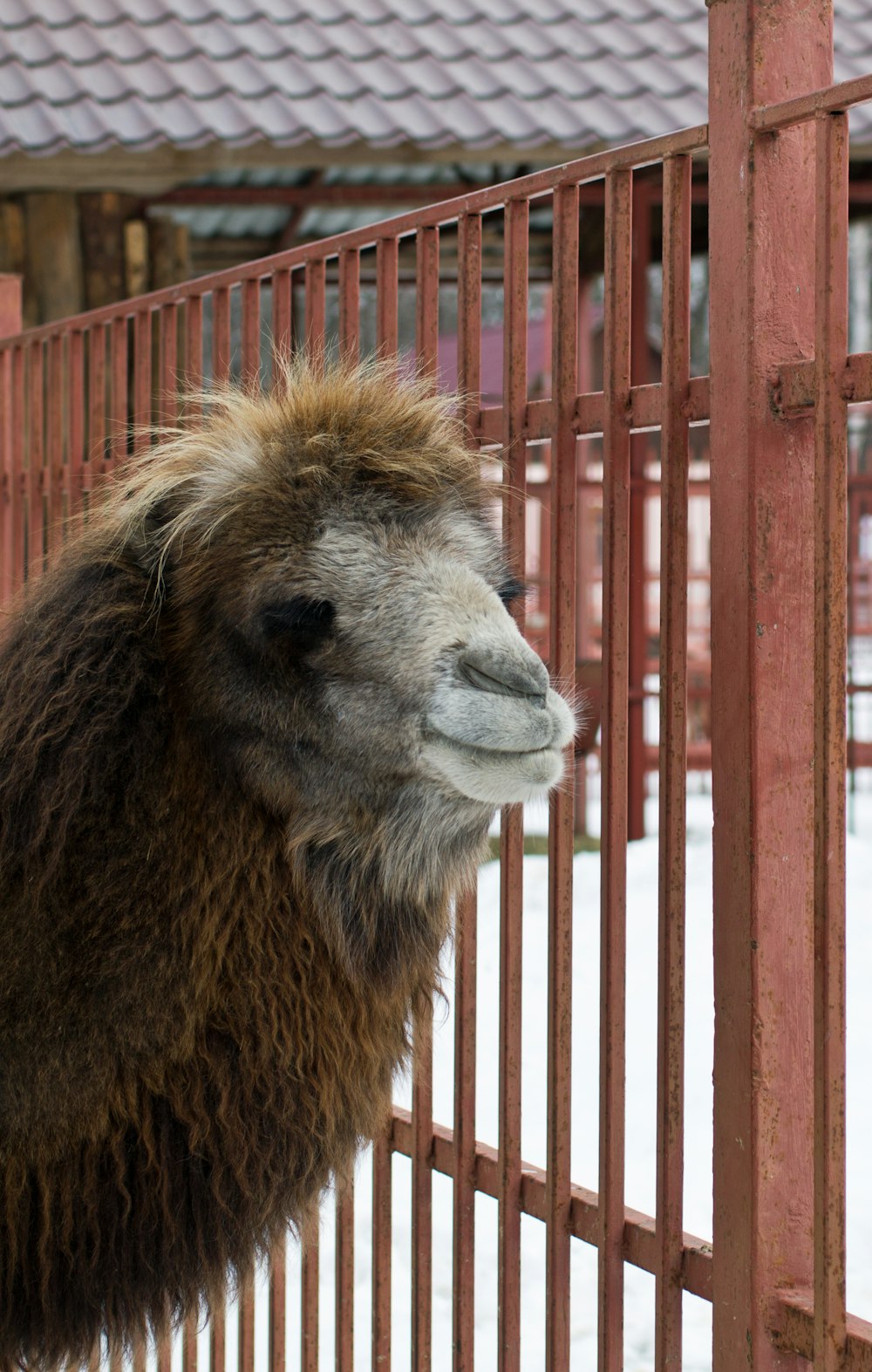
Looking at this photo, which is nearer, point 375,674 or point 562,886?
point 375,674

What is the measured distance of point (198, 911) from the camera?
2.08 meters

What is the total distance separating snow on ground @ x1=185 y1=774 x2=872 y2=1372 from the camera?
3.61 metres

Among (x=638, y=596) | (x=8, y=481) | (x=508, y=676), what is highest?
(x=8, y=481)

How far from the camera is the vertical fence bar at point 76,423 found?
377 cm

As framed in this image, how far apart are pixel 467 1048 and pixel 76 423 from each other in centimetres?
201

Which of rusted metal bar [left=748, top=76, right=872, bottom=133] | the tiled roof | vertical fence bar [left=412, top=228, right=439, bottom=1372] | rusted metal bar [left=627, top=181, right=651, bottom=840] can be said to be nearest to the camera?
rusted metal bar [left=748, top=76, right=872, bottom=133]

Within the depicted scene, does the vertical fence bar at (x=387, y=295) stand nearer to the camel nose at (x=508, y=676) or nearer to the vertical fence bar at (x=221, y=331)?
the vertical fence bar at (x=221, y=331)

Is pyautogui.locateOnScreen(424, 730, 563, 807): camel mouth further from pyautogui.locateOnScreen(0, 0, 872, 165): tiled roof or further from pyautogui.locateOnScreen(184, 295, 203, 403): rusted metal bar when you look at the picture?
pyautogui.locateOnScreen(0, 0, 872, 165): tiled roof

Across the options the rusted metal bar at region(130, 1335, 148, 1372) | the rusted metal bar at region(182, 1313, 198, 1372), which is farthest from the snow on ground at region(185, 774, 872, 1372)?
the rusted metal bar at region(130, 1335, 148, 1372)

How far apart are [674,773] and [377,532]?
52 cm

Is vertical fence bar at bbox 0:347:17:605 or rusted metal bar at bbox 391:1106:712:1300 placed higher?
vertical fence bar at bbox 0:347:17:605

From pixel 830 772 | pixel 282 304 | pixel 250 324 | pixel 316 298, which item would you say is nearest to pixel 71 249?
pixel 250 324

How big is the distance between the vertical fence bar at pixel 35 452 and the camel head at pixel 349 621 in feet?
6.34

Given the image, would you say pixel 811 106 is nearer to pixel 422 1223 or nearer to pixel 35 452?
pixel 422 1223
